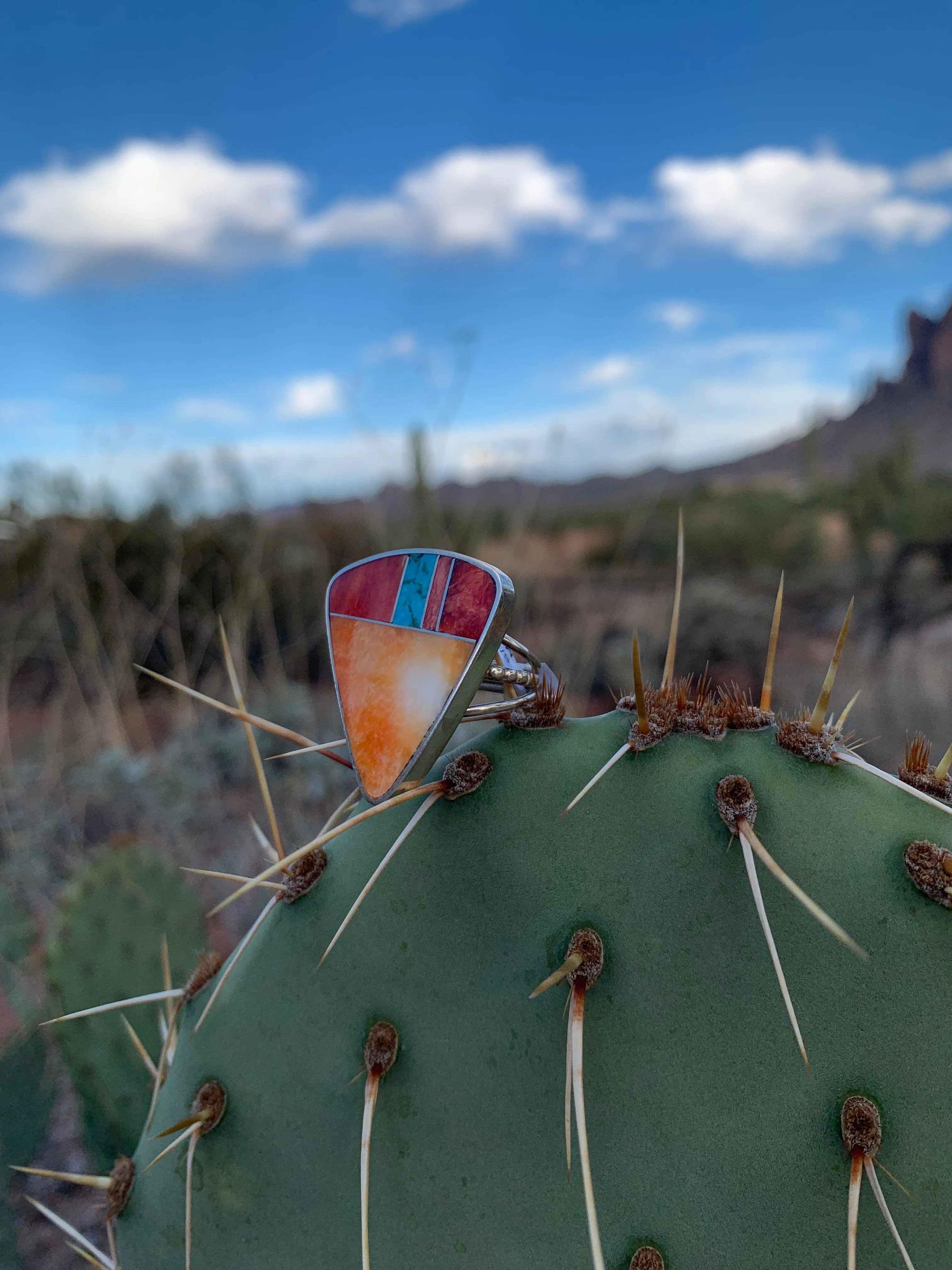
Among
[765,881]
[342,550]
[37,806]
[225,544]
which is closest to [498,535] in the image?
[342,550]

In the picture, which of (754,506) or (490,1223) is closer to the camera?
(490,1223)

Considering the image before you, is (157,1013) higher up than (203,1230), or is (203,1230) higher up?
(203,1230)

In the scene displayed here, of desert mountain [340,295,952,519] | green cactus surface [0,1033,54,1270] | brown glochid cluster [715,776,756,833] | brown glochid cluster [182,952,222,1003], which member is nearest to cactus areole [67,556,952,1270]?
brown glochid cluster [715,776,756,833]

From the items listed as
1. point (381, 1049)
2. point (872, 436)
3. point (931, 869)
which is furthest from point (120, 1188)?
point (872, 436)

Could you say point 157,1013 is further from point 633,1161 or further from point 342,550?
point 342,550

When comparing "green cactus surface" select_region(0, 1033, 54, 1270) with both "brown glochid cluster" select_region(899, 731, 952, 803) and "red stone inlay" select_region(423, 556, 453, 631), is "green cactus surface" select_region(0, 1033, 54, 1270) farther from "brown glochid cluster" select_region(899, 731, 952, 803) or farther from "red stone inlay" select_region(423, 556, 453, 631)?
"brown glochid cluster" select_region(899, 731, 952, 803)

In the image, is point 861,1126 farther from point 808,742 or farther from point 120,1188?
point 120,1188
